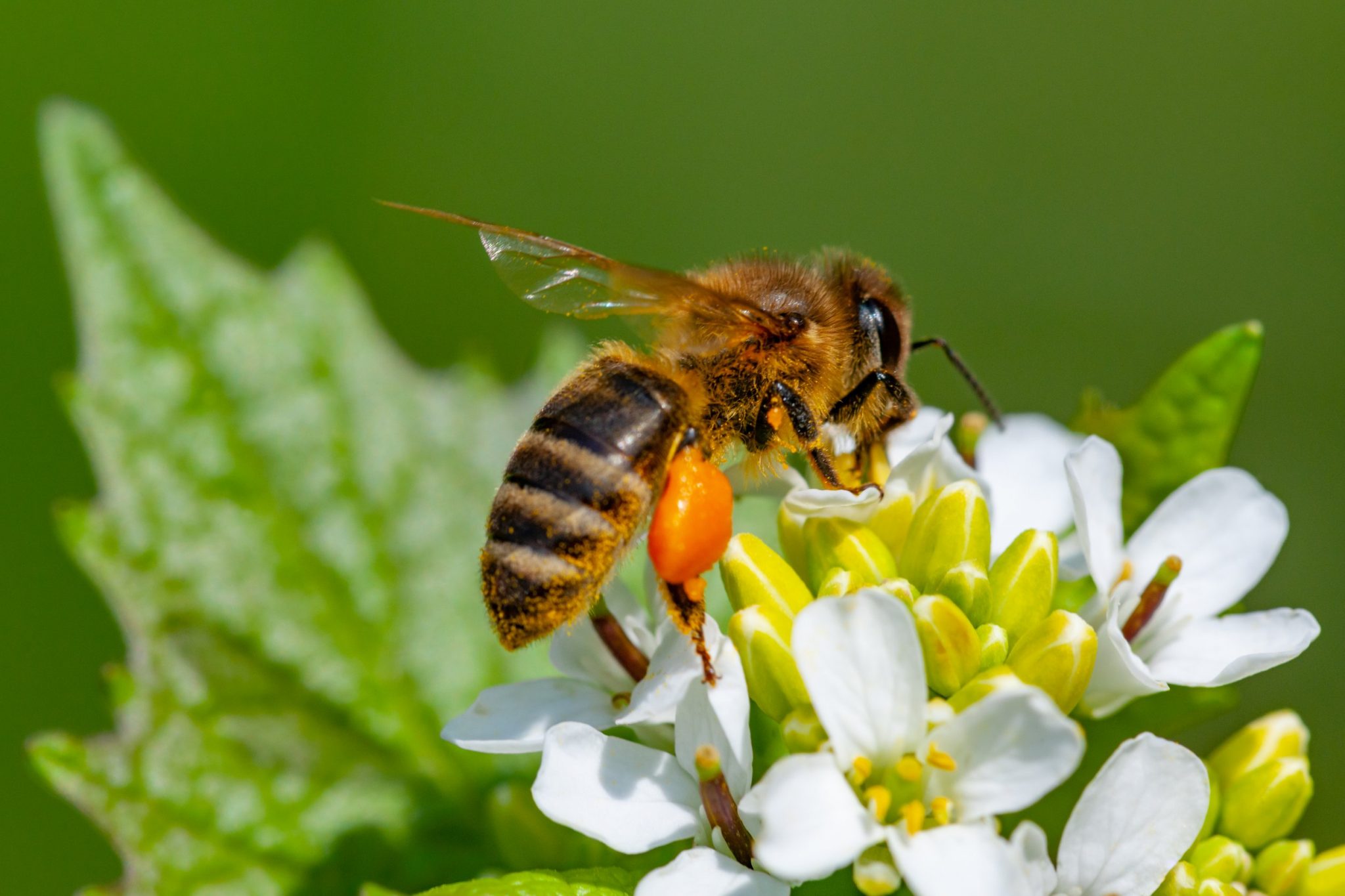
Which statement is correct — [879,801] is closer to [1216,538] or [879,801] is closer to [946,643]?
[946,643]

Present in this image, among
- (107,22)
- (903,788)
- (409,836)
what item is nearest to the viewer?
(903,788)

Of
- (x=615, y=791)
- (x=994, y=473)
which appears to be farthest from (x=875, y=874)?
(x=994, y=473)

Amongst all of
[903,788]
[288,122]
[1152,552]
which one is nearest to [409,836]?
[903,788]

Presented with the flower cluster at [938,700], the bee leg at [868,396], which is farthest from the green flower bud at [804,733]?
the bee leg at [868,396]

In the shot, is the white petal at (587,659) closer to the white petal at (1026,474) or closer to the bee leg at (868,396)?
the bee leg at (868,396)

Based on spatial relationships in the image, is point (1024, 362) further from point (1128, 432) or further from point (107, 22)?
point (107, 22)

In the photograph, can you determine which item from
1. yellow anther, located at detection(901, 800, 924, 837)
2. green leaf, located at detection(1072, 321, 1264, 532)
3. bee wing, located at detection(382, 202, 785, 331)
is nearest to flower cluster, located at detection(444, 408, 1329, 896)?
yellow anther, located at detection(901, 800, 924, 837)
